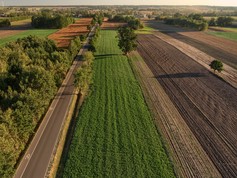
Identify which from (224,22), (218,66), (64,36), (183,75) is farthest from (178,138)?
(224,22)

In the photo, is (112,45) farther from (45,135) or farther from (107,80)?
(45,135)

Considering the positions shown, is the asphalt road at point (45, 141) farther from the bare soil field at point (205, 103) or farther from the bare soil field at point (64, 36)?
the bare soil field at point (64, 36)

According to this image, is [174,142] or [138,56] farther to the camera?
[138,56]

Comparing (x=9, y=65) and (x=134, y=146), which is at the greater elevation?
(x=9, y=65)

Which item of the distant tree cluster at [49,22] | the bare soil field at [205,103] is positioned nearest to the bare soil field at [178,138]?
the bare soil field at [205,103]

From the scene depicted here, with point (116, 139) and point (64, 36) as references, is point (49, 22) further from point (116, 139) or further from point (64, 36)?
point (116, 139)

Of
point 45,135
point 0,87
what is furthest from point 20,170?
point 0,87

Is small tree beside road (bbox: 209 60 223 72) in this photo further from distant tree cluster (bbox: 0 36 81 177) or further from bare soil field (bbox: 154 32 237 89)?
distant tree cluster (bbox: 0 36 81 177)
